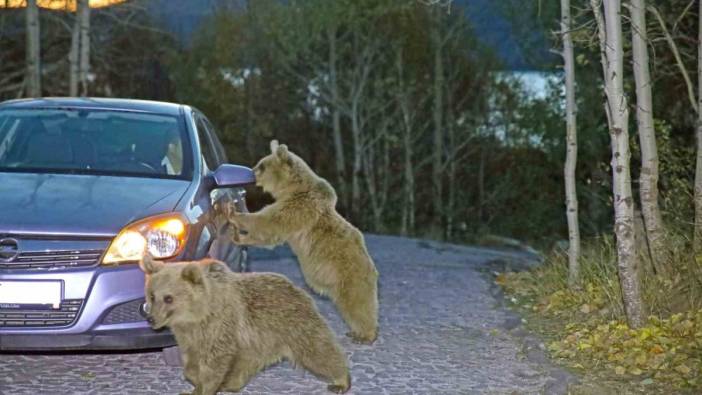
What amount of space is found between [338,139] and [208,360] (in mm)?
36854

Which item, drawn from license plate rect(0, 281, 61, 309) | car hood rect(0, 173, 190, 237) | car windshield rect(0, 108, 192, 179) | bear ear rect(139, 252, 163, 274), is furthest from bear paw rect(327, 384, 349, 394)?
car windshield rect(0, 108, 192, 179)

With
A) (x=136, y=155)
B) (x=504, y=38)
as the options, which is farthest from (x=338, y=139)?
(x=136, y=155)

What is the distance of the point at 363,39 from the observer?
142 feet

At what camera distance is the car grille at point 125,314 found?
7.13 metres

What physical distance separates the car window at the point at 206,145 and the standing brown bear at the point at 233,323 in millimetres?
2253

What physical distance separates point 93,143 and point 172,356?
1.99 m

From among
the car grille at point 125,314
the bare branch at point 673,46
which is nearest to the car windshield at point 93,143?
the car grille at point 125,314

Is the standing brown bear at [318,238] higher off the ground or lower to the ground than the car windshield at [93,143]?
lower

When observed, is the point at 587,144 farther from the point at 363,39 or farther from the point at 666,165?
the point at 666,165

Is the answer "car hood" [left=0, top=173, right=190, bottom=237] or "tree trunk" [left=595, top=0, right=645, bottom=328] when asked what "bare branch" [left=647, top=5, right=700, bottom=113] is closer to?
"tree trunk" [left=595, top=0, right=645, bottom=328]

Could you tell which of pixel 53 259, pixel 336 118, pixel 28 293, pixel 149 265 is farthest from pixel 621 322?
pixel 336 118

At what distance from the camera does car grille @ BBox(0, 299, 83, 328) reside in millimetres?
7035

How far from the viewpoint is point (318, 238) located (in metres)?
8.34

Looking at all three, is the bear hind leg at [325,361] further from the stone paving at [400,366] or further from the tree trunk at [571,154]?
the tree trunk at [571,154]
